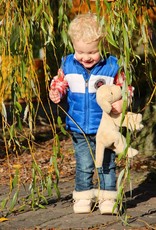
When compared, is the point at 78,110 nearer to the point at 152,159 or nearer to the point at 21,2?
the point at 21,2

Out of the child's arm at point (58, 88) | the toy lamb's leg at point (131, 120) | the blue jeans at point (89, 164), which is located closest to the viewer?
the toy lamb's leg at point (131, 120)

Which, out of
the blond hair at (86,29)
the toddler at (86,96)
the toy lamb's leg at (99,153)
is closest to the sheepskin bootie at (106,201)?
the toddler at (86,96)

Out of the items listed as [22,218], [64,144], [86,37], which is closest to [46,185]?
[22,218]

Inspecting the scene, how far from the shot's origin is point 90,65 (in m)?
5.52

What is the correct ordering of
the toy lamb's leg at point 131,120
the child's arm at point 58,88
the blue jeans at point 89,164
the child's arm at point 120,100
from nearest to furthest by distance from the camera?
the child's arm at point 120,100, the toy lamb's leg at point 131,120, the child's arm at point 58,88, the blue jeans at point 89,164

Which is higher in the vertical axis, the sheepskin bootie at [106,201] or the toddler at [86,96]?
the toddler at [86,96]

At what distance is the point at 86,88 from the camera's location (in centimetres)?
554

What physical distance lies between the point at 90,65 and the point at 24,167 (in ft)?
8.35

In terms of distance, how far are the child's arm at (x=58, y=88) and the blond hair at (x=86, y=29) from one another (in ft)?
1.10

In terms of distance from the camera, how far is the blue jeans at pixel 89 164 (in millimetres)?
5668

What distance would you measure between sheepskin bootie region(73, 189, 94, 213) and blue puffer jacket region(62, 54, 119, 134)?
0.50 metres

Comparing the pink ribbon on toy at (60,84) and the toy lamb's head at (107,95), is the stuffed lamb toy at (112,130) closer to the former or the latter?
the toy lamb's head at (107,95)

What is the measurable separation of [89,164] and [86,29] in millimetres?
1034

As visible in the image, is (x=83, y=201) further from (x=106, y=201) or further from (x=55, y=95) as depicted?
(x=55, y=95)
